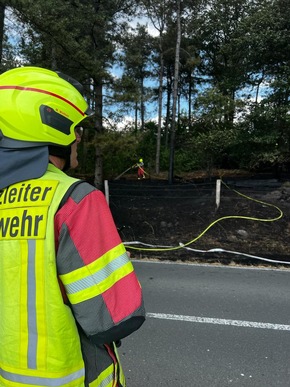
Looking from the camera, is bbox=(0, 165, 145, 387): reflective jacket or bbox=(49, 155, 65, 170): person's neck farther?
bbox=(49, 155, 65, 170): person's neck

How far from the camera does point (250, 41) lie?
16.1m

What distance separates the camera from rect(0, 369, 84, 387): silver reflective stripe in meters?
1.08

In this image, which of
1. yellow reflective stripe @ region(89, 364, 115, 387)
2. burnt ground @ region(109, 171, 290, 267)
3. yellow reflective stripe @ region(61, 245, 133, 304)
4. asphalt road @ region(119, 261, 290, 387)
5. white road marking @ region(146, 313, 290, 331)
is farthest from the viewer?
burnt ground @ region(109, 171, 290, 267)

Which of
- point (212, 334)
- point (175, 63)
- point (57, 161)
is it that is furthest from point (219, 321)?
point (175, 63)

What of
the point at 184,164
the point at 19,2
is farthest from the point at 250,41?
the point at 19,2

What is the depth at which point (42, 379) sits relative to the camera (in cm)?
109

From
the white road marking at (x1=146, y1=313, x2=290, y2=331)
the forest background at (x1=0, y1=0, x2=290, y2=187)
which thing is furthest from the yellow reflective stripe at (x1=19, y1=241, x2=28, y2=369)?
the forest background at (x1=0, y1=0, x2=290, y2=187)

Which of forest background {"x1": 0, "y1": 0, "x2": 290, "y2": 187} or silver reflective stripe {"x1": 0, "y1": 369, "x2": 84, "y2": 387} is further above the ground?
forest background {"x1": 0, "y1": 0, "x2": 290, "y2": 187}

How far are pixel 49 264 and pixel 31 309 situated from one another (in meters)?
0.18

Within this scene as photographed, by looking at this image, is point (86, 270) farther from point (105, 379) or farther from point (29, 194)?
point (105, 379)

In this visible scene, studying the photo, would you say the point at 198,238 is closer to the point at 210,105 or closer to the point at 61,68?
the point at 61,68

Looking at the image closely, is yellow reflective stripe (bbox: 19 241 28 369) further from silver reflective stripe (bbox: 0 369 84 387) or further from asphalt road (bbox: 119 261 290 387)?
asphalt road (bbox: 119 261 290 387)

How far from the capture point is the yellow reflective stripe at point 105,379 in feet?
3.83

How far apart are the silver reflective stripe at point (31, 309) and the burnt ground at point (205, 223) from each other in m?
6.09
